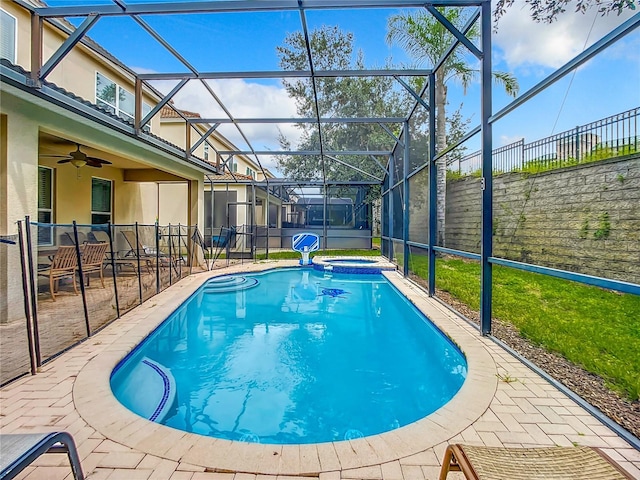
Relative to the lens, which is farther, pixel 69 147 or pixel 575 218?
pixel 69 147

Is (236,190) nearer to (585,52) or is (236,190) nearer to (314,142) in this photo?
(314,142)

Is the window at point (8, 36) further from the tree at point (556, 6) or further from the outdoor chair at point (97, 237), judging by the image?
the tree at point (556, 6)

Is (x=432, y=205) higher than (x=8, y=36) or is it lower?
lower

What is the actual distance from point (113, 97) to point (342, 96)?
31.0 ft

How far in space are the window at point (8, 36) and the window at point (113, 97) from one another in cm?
231

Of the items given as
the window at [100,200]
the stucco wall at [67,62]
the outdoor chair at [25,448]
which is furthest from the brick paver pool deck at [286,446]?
the window at [100,200]

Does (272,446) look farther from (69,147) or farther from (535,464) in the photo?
(69,147)

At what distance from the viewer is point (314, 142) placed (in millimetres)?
17312

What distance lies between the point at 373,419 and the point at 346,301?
175 inches

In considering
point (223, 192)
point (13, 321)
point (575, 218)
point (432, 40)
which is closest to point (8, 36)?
point (13, 321)

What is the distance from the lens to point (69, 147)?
6.83 m

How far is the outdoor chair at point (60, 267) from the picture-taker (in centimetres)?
562

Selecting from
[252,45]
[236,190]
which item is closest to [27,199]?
[252,45]

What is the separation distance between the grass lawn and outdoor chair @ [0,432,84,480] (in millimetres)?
3179
